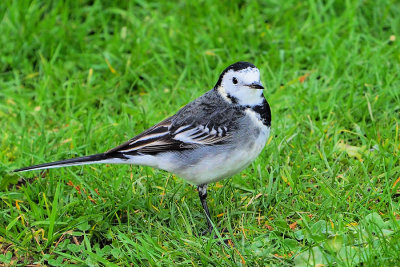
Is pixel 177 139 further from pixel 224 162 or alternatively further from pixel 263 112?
pixel 263 112

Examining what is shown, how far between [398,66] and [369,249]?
10.2 ft

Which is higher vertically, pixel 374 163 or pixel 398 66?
pixel 398 66

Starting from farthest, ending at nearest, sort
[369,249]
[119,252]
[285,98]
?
[285,98]
[119,252]
[369,249]

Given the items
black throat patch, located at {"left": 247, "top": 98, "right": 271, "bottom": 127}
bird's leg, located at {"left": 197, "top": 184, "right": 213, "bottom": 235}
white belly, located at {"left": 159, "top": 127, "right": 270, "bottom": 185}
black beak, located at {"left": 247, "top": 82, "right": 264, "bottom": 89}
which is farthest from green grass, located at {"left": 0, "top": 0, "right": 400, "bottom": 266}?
black beak, located at {"left": 247, "top": 82, "right": 264, "bottom": 89}

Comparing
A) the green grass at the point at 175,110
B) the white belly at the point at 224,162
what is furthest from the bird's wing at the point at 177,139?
the green grass at the point at 175,110

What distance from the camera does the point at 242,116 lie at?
4.50 metres

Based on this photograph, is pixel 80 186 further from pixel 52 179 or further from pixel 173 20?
pixel 173 20

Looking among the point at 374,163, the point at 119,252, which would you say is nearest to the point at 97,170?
the point at 119,252

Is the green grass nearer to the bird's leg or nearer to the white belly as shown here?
the bird's leg

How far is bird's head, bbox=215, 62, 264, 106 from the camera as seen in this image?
14.7ft

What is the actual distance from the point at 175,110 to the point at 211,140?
178 centimetres

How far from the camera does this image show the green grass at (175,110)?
4.36m

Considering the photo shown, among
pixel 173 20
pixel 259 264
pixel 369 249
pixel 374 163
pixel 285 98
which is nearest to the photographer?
pixel 369 249

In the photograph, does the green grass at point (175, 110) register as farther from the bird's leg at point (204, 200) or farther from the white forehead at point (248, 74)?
the white forehead at point (248, 74)
